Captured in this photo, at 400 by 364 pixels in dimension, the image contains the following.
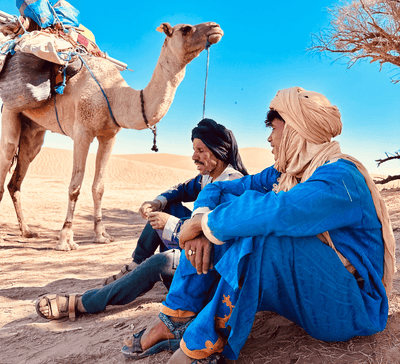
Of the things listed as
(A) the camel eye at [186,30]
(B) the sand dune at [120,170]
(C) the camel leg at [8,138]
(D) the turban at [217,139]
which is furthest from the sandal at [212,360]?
(B) the sand dune at [120,170]

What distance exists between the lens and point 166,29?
14.3ft

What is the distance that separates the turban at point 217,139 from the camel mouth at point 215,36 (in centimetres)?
193

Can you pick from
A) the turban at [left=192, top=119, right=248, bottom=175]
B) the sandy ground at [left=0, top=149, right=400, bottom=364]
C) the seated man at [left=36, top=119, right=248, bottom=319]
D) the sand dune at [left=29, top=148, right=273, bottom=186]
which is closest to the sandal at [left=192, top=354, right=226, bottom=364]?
the sandy ground at [left=0, top=149, right=400, bottom=364]

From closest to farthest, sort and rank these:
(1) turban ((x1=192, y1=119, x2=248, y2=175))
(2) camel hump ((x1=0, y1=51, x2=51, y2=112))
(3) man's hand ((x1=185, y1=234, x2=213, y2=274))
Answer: (3) man's hand ((x1=185, y1=234, x2=213, y2=274)), (1) turban ((x1=192, y1=119, x2=248, y2=175)), (2) camel hump ((x1=0, y1=51, x2=51, y2=112))

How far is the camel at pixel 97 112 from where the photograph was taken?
441 centimetres

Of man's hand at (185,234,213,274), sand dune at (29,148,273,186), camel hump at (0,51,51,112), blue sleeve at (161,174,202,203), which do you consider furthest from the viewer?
sand dune at (29,148,273,186)

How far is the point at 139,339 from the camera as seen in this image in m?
1.70

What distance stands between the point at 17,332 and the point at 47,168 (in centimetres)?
2654

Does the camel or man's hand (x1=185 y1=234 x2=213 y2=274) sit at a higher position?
the camel

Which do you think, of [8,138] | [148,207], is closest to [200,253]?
[148,207]

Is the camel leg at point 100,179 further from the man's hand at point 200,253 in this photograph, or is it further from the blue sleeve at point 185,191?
the man's hand at point 200,253

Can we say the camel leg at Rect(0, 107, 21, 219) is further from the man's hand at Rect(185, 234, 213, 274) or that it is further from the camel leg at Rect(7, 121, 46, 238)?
the man's hand at Rect(185, 234, 213, 274)

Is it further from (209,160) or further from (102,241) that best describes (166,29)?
(102,241)

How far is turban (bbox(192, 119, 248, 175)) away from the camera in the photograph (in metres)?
2.60
